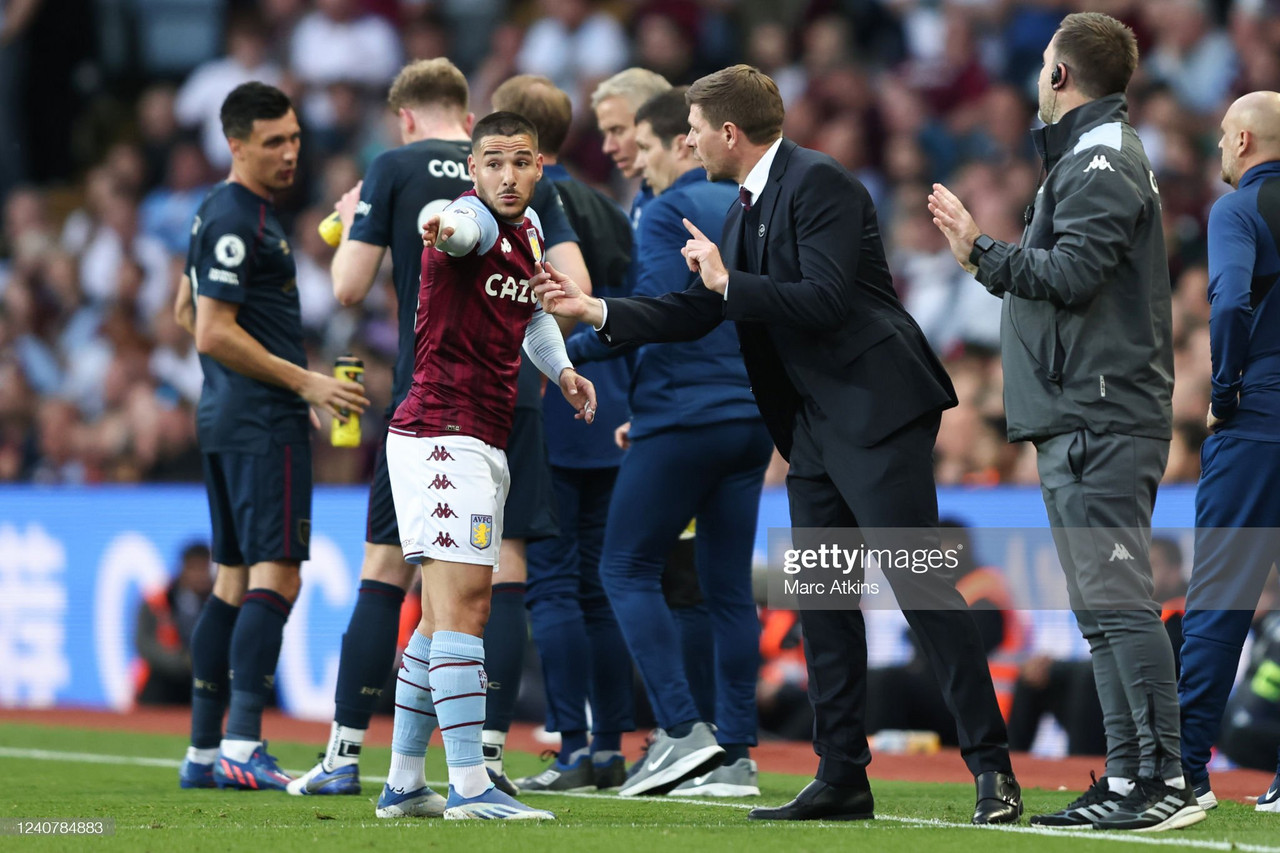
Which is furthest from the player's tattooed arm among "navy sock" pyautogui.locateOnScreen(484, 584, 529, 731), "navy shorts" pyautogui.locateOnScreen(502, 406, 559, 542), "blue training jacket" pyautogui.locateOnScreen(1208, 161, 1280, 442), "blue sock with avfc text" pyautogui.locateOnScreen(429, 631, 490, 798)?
"blue training jacket" pyautogui.locateOnScreen(1208, 161, 1280, 442)

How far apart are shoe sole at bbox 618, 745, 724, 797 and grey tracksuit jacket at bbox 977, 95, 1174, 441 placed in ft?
5.52

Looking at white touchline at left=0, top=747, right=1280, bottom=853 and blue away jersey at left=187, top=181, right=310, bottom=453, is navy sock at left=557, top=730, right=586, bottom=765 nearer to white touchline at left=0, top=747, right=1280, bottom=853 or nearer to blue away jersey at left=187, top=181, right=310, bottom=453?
white touchline at left=0, top=747, right=1280, bottom=853

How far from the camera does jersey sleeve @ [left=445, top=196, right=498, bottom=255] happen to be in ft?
15.1

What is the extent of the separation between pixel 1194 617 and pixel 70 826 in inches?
135

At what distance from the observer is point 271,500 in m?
6.18

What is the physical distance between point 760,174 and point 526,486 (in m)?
1.44

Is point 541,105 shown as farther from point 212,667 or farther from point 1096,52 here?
point 212,667

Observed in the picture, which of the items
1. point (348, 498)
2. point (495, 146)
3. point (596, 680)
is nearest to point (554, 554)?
point (596, 680)

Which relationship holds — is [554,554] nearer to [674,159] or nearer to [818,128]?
[674,159]

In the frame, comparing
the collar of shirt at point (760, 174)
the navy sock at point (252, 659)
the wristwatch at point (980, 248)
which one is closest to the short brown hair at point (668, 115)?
the collar of shirt at point (760, 174)

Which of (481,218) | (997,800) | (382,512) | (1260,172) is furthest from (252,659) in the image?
(1260,172)

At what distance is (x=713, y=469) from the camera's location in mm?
5887

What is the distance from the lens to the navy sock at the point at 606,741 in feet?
20.3

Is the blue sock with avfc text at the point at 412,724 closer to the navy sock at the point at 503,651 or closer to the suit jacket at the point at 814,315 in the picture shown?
the navy sock at the point at 503,651
